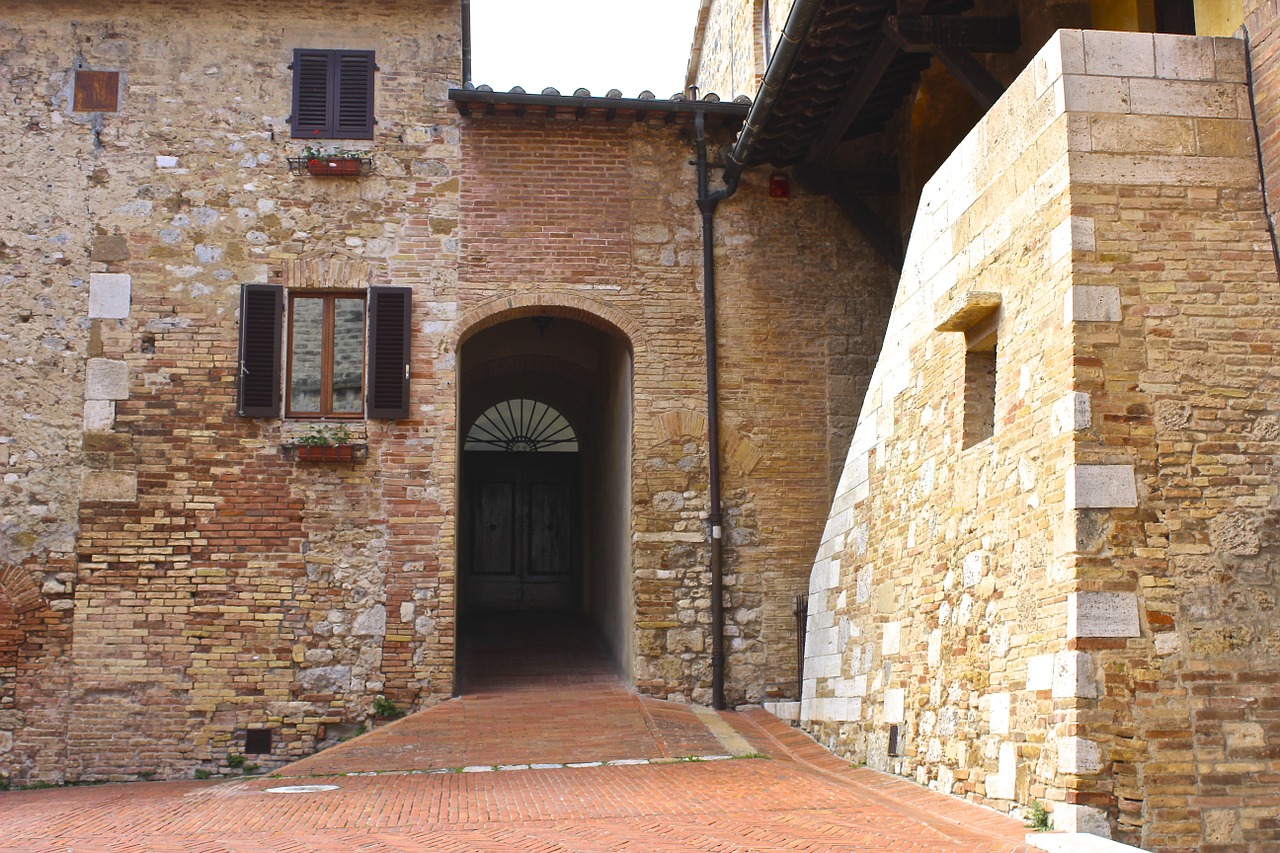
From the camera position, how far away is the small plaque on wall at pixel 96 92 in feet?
38.0

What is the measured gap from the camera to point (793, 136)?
11.3 m

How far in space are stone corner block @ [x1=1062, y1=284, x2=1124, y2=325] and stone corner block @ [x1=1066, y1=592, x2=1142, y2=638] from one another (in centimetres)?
136

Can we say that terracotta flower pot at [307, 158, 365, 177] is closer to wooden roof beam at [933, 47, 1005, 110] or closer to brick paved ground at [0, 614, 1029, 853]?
brick paved ground at [0, 614, 1029, 853]

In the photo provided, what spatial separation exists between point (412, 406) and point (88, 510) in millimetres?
2873

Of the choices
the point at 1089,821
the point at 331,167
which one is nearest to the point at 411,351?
the point at 331,167

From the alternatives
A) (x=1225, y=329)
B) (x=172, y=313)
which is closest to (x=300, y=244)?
(x=172, y=313)

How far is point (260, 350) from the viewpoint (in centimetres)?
1137

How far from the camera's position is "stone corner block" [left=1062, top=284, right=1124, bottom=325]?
6352 mm

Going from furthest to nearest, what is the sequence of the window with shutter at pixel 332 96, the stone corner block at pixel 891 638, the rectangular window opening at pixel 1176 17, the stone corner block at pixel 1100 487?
the window with shutter at pixel 332 96
the stone corner block at pixel 891 638
the rectangular window opening at pixel 1176 17
the stone corner block at pixel 1100 487

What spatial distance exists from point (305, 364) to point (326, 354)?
20cm

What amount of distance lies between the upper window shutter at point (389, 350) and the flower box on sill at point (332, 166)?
1.10m

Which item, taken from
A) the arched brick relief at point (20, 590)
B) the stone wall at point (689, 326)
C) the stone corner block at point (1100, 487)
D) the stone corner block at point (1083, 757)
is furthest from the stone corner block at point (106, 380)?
the stone corner block at point (1083, 757)

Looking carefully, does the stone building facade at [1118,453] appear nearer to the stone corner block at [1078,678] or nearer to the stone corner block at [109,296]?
the stone corner block at [1078,678]

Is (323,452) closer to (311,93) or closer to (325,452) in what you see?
(325,452)
